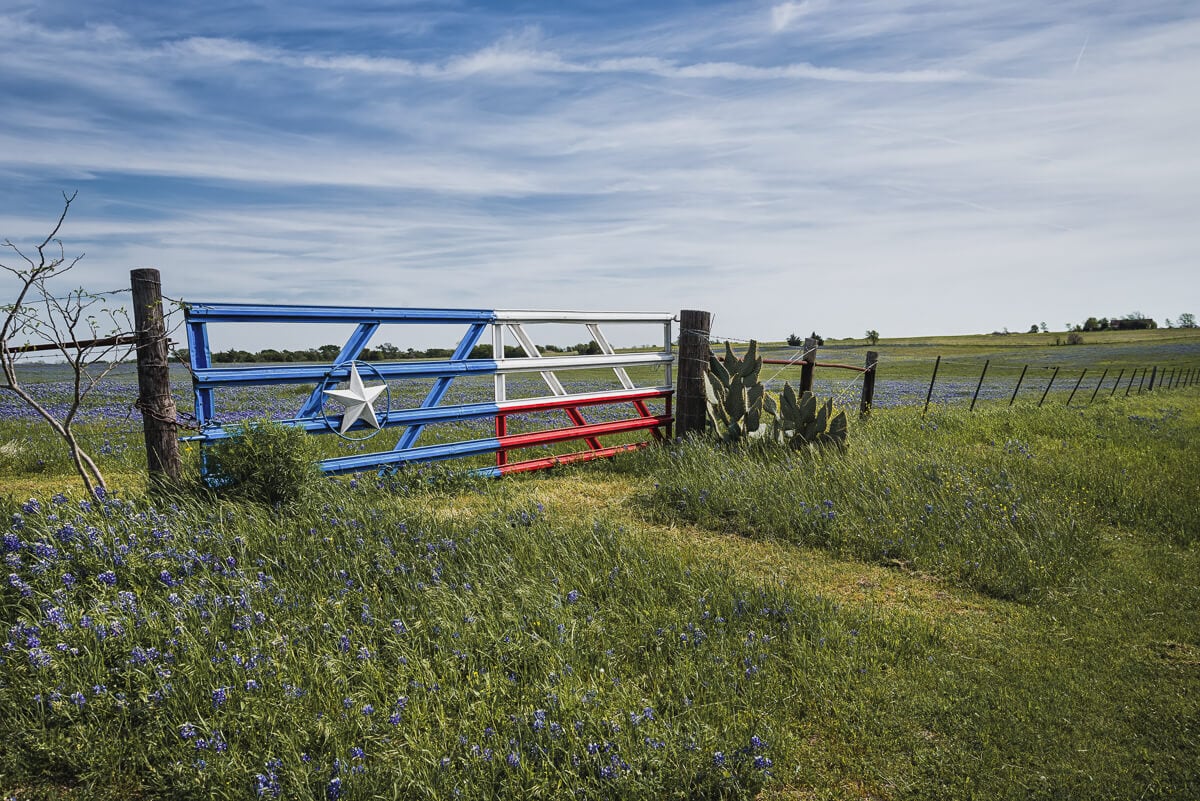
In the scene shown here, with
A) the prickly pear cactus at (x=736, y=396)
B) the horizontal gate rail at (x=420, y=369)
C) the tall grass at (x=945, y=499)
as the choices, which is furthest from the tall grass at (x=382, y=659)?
the prickly pear cactus at (x=736, y=396)

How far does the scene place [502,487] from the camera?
313 inches

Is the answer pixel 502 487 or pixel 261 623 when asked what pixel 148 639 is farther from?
pixel 502 487

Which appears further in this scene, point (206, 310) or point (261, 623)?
point (206, 310)

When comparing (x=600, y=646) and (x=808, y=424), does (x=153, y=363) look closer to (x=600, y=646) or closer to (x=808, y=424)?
(x=600, y=646)

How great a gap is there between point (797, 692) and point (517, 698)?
1.54m

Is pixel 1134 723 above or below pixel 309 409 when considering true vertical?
below

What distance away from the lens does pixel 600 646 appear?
4.07m

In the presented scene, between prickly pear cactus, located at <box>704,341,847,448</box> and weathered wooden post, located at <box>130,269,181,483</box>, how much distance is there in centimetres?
628

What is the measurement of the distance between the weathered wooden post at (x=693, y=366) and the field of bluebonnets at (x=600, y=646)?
9.26ft

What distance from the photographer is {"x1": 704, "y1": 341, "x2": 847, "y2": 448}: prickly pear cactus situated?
8727 mm

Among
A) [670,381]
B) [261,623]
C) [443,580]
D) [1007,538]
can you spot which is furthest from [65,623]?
[670,381]

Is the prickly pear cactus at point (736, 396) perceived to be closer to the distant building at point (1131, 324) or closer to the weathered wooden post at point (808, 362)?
the weathered wooden post at point (808, 362)

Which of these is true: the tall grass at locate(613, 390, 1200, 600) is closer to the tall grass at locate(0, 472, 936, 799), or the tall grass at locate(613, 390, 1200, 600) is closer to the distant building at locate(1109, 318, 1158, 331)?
the tall grass at locate(0, 472, 936, 799)

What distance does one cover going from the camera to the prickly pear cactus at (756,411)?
873 cm
